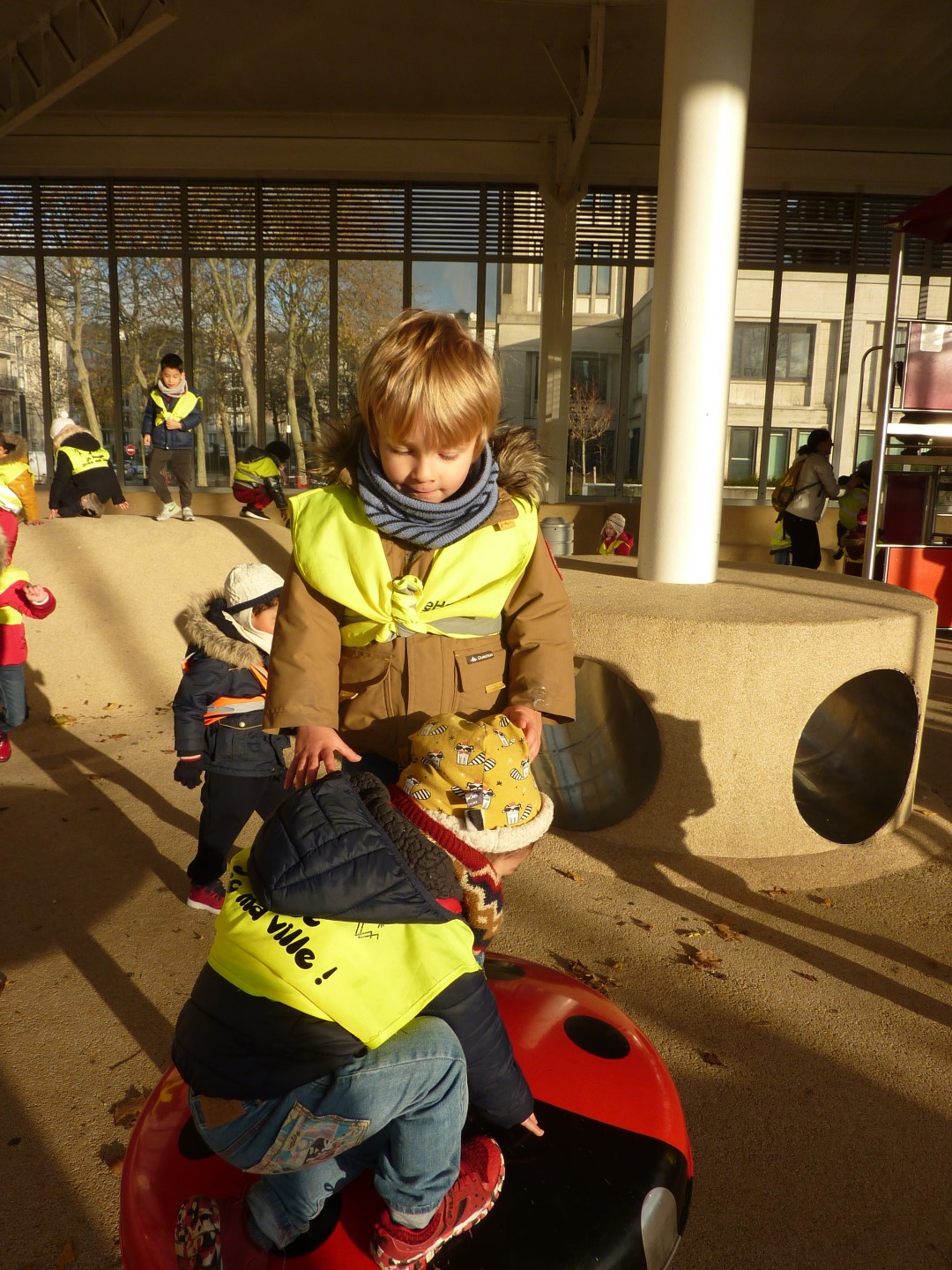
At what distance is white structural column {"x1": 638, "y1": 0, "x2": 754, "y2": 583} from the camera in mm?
5250

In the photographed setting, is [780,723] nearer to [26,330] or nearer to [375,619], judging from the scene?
[375,619]

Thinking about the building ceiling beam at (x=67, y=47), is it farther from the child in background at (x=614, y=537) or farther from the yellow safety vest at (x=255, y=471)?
the child in background at (x=614, y=537)

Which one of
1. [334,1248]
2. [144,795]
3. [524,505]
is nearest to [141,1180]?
[334,1248]

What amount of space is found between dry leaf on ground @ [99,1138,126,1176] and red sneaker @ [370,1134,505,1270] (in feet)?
4.03

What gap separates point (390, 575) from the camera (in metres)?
2.30

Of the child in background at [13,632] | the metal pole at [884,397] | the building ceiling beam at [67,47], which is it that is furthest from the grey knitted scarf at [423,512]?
the building ceiling beam at [67,47]

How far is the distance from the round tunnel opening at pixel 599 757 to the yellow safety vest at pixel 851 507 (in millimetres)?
6745

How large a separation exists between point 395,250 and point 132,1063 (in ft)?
49.4

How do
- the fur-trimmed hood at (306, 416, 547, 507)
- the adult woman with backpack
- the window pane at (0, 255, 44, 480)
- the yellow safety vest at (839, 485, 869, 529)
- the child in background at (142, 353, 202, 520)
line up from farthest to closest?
the window pane at (0, 255, 44, 480) → the adult woman with backpack → the yellow safety vest at (839, 485, 869, 529) → the child in background at (142, 353, 202, 520) → the fur-trimmed hood at (306, 416, 547, 507)

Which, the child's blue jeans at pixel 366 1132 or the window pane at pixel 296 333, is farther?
the window pane at pixel 296 333

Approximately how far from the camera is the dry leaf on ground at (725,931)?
3.88 metres

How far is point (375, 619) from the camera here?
7.55 feet

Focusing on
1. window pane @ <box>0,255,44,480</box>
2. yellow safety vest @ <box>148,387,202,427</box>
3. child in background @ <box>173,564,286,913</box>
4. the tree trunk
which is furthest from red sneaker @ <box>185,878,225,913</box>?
window pane @ <box>0,255,44,480</box>

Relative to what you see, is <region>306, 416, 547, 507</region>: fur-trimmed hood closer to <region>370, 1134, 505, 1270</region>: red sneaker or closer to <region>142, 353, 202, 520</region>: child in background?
<region>370, 1134, 505, 1270</region>: red sneaker
